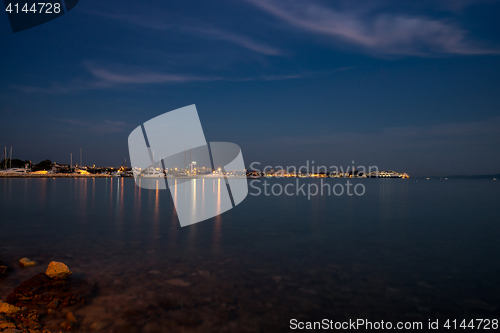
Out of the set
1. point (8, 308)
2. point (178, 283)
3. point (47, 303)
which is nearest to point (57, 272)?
point (47, 303)

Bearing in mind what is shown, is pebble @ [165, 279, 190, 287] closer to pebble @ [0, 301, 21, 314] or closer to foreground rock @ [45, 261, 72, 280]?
foreground rock @ [45, 261, 72, 280]

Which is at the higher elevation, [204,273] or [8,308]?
[8,308]

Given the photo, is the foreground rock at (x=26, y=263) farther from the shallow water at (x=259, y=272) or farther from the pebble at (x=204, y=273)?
the pebble at (x=204, y=273)

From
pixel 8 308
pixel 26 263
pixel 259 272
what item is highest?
pixel 8 308

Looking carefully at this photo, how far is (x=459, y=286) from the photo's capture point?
7.25 meters

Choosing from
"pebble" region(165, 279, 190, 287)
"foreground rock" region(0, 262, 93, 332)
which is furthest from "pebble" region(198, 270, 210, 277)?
"foreground rock" region(0, 262, 93, 332)

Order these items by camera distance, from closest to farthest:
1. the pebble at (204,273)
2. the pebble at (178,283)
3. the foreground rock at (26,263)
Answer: the pebble at (178,283), the pebble at (204,273), the foreground rock at (26,263)

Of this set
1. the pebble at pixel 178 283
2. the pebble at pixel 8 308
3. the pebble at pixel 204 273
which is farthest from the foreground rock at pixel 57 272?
the pebble at pixel 204 273

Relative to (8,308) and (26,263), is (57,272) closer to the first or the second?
(8,308)

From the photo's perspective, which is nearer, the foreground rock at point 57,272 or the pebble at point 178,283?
the foreground rock at point 57,272

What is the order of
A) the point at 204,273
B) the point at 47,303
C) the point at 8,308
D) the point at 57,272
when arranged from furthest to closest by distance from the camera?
the point at 204,273
the point at 57,272
the point at 47,303
the point at 8,308

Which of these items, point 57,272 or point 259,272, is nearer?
point 57,272

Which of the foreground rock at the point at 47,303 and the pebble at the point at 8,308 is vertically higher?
the pebble at the point at 8,308

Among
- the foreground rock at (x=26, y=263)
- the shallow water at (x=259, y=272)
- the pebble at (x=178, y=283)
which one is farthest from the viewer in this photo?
the foreground rock at (x=26, y=263)
